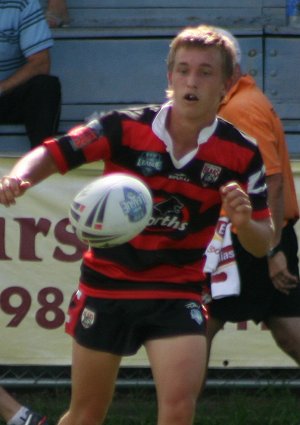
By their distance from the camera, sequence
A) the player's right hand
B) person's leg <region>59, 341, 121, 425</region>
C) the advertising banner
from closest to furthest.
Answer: the player's right hand, person's leg <region>59, 341, 121, 425</region>, the advertising banner

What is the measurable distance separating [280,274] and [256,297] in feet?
0.58

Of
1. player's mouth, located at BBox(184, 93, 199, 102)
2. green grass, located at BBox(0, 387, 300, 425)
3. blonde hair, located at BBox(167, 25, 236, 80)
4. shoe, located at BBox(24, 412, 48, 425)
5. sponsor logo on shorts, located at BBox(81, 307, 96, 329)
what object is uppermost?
blonde hair, located at BBox(167, 25, 236, 80)

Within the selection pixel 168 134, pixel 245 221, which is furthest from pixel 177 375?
pixel 168 134

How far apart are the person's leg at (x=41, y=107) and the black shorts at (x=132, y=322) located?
127 inches

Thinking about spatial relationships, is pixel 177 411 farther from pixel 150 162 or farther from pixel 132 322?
pixel 150 162

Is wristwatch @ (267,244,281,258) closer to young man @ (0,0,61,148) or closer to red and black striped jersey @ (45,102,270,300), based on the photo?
red and black striped jersey @ (45,102,270,300)

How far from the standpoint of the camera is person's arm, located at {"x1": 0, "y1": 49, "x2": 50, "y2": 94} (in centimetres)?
768

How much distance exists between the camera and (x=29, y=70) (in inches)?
306

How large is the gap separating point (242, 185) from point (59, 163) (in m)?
0.68

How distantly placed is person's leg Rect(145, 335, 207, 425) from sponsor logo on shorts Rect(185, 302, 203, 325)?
85 mm

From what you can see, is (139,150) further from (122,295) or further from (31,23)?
(31,23)

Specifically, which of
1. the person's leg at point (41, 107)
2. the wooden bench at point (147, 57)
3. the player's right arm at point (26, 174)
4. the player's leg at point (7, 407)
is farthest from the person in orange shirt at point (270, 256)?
the wooden bench at point (147, 57)

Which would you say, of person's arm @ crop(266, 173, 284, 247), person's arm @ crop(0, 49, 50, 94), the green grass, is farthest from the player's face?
person's arm @ crop(0, 49, 50, 94)

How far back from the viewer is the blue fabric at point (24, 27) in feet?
25.5
